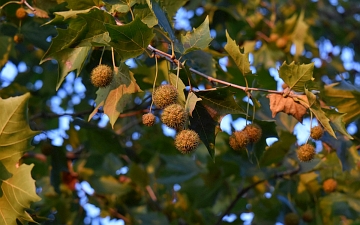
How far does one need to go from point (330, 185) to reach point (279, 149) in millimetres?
504

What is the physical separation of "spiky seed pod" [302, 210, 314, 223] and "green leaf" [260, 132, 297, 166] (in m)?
0.54

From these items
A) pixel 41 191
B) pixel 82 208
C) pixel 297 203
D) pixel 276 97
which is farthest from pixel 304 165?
pixel 41 191

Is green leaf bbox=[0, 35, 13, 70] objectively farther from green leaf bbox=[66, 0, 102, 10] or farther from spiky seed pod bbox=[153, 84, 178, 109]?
spiky seed pod bbox=[153, 84, 178, 109]

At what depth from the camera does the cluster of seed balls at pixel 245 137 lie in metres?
2.43

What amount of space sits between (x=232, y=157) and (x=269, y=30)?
175 centimetres

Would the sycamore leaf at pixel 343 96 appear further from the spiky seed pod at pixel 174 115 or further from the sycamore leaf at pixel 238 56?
the spiky seed pod at pixel 174 115

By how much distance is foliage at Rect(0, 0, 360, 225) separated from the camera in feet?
7.62

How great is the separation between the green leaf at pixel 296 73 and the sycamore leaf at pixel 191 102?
432 mm

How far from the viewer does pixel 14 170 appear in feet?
7.66

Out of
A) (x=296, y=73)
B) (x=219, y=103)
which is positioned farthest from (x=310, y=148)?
(x=219, y=103)

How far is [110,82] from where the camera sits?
2381 millimetres

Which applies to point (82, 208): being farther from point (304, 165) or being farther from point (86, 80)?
point (304, 165)

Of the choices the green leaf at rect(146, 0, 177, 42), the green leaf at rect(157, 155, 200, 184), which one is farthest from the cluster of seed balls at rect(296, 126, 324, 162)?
the green leaf at rect(157, 155, 200, 184)

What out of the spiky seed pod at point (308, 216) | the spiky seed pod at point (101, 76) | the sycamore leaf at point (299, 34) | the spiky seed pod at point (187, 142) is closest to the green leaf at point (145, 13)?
the spiky seed pod at point (101, 76)
